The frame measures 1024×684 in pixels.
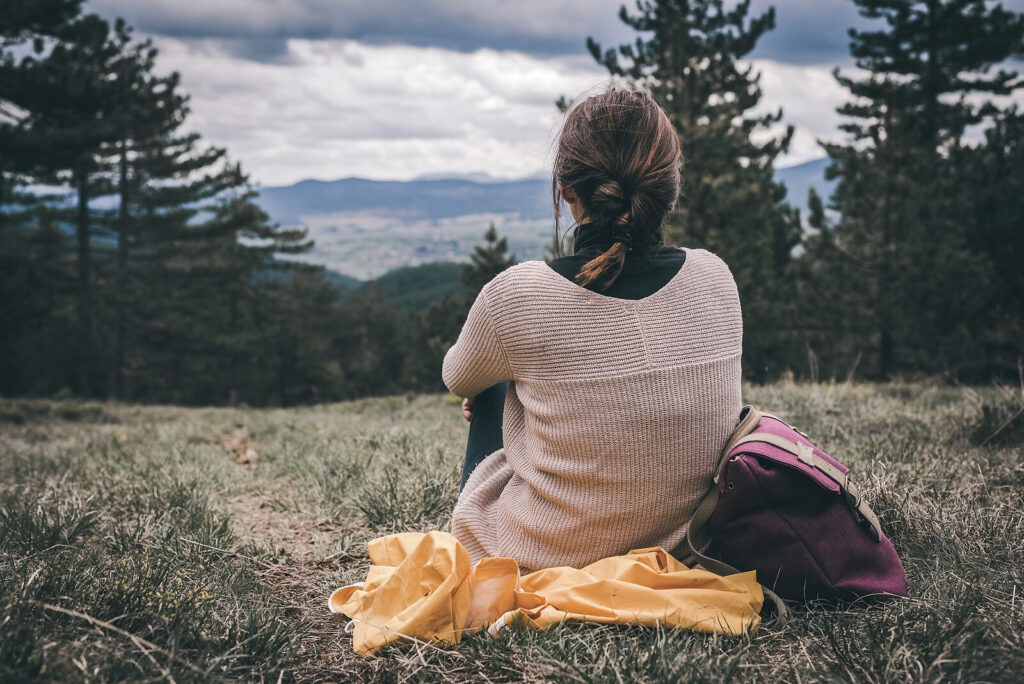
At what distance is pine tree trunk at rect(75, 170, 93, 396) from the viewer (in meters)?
19.3

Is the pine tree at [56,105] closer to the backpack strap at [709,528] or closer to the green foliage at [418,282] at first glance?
the backpack strap at [709,528]

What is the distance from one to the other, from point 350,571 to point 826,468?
174 centimetres


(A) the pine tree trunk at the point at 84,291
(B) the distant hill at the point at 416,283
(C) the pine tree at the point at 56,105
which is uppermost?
(C) the pine tree at the point at 56,105

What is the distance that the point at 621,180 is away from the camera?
174cm

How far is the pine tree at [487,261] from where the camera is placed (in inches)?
919

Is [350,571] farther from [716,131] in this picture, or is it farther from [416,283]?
[416,283]

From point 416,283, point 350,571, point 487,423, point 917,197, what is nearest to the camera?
point 487,423

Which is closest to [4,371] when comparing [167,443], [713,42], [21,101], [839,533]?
[21,101]

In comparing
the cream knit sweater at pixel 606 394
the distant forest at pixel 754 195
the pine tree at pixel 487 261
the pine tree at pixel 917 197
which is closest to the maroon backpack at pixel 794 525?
the cream knit sweater at pixel 606 394

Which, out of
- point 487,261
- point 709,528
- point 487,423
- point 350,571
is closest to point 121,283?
point 487,261

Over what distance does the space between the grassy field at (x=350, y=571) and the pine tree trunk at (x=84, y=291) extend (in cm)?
1824

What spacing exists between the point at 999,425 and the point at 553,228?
3.23 m

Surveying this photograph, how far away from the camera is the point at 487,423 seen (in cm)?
224

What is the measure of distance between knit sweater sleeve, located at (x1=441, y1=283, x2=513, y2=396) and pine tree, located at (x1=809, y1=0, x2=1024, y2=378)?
14417mm
